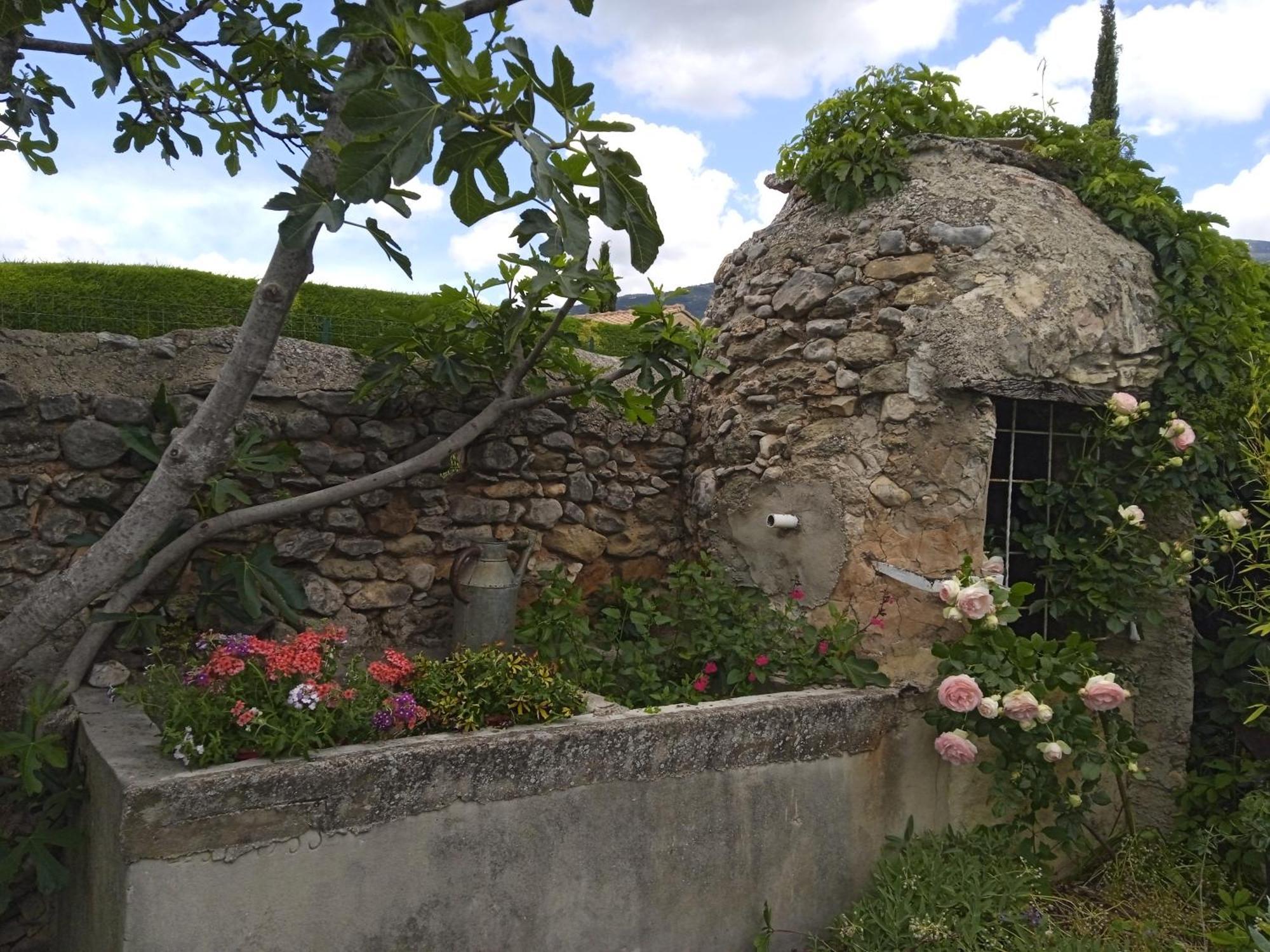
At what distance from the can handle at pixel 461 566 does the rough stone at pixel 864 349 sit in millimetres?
1750

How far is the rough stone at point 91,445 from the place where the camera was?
3160mm

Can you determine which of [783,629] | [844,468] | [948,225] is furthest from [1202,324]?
[783,629]

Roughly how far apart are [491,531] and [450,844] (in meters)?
1.64

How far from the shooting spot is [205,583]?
10.6 feet

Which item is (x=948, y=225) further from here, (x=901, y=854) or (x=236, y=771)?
(x=236, y=771)

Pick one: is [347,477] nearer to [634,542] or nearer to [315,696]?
[315,696]

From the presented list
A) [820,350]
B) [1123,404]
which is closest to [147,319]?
[820,350]

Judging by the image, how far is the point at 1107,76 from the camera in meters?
11.5

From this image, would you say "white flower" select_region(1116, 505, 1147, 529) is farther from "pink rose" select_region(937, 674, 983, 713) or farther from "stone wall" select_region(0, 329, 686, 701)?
"stone wall" select_region(0, 329, 686, 701)

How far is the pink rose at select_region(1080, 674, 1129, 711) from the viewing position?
11.0ft

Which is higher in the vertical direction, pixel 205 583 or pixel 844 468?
pixel 844 468

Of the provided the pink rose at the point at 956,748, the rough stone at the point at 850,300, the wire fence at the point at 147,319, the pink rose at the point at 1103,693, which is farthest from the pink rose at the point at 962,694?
the wire fence at the point at 147,319

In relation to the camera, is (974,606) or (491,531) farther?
(491,531)

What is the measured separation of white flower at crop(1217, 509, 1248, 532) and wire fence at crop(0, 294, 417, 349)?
3634 millimetres
